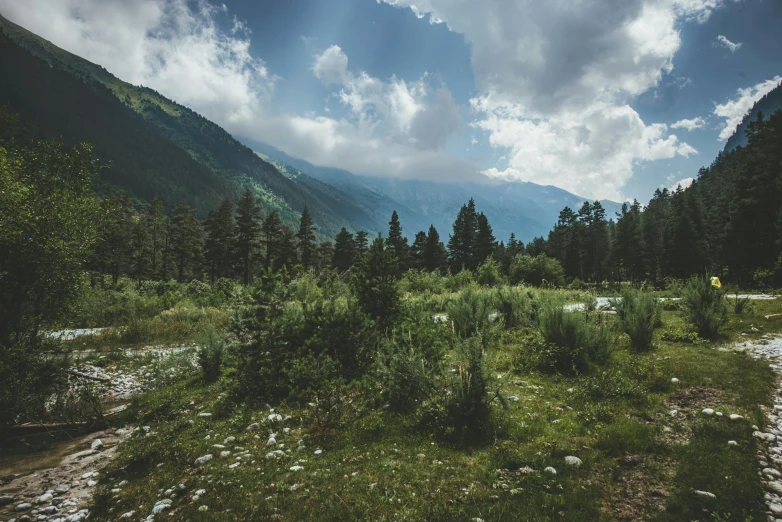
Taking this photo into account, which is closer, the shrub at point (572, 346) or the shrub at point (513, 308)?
the shrub at point (572, 346)

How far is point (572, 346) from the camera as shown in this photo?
8.62 metres

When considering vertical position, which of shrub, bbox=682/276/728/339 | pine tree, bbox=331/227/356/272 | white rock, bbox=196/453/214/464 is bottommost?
white rock, bbox=196/453/214/464

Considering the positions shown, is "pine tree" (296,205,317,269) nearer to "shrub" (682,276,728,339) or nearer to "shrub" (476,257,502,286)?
"shrub" (476,257,502,286)

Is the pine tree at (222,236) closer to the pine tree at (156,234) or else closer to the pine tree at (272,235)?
the pine tree at (272,235)

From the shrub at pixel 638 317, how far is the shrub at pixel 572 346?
1171mm

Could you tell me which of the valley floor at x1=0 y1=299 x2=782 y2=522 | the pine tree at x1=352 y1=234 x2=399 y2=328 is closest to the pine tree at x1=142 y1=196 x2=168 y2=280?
the valley floor at x1=0 y1=299 x2=782 y2=522

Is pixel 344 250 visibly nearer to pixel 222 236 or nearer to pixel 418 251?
pixel 418 251

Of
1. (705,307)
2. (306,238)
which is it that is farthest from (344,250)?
(705,307)

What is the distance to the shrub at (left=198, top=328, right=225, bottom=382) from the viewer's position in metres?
10.1

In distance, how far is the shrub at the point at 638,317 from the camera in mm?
9117

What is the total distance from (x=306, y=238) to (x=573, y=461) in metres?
65.5

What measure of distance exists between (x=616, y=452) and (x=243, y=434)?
19.3 ft

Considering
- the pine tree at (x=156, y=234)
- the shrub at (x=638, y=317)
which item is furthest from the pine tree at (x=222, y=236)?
the shrub at (x=638, y=317)

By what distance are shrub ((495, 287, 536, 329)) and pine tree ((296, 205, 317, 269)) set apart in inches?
2124
